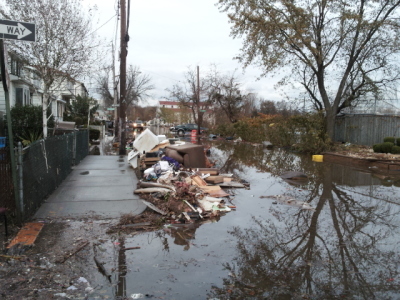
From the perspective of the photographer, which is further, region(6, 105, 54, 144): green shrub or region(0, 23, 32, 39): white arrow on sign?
region(6, 105, 54, 144): green shrub

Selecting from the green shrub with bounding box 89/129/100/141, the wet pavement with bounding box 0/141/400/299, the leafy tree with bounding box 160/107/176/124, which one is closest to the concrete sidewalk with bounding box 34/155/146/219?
the wet pavement with bounding box 0/141/400/299

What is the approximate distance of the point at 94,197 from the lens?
7.70 meters

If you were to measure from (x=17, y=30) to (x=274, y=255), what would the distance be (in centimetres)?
470

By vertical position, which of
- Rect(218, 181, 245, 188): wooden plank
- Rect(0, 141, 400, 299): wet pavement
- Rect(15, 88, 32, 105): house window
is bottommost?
Rect(0, 141, 400, 299): wet pavement

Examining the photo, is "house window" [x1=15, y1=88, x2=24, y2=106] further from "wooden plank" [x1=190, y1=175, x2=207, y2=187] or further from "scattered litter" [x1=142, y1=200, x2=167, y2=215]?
"scattered litter" [x1=142, y1=200, x2=167, y2=215]

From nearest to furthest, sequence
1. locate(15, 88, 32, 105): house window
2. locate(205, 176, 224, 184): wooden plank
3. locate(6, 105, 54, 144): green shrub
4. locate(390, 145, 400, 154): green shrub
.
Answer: locate(205, 176, 224, 184): wooden plank, locate(390, 145, 400, 154): green shrub, locate(6, 105, 54, 144): green shrub, locate(15, 88, 32, 105): house window

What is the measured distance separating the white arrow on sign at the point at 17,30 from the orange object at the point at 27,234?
2.83 metres

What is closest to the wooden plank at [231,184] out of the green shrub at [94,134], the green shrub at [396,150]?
the green shrub at [396,150]

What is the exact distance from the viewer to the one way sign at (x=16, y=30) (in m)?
4.79

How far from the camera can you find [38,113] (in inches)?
722

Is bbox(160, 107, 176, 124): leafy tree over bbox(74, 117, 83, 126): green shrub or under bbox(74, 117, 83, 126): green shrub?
over

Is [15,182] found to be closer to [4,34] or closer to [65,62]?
[4,34]

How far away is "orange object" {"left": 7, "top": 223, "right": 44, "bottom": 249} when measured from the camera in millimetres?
4832

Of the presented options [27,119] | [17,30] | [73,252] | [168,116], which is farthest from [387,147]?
[168,116]
